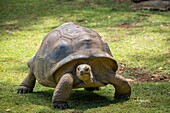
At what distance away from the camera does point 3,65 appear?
8062mm

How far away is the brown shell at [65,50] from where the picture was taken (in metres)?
5.42

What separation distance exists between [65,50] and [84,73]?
1.41ft

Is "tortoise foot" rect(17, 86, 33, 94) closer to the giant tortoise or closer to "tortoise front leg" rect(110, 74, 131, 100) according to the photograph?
the giant tortoise

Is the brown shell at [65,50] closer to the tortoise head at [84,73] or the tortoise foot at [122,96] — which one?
the tortoise head at [84,73]

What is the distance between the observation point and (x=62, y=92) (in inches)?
209

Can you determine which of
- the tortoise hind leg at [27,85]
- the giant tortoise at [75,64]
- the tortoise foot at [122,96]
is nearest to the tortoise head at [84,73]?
the giant tortoise at [75,64]

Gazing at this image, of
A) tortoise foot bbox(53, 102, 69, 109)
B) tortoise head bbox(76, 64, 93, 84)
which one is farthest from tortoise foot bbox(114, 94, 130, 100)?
tortoise foot bbox(53, 102, 69, 109)

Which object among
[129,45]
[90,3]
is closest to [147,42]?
[129,45]

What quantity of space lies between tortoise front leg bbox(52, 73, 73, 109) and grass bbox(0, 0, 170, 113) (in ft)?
0.34

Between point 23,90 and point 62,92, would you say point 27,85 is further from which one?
point 62,92

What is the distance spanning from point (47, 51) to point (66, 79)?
0.57 meters

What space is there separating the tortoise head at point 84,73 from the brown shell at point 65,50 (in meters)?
0.14

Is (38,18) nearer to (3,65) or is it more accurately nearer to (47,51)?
(3,65)

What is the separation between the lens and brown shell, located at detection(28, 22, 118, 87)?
542cm
